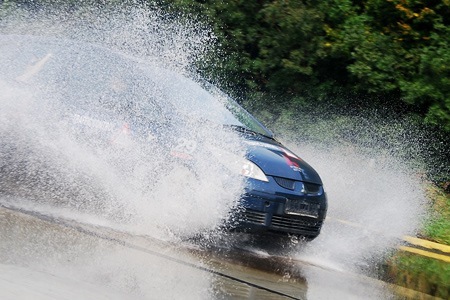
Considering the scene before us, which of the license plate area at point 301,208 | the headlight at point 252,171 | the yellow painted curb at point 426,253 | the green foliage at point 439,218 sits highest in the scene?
A: the headlight at point 252,171

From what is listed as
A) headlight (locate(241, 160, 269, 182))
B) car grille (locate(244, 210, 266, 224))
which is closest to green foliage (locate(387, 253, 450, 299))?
car grille (locate(244, 210, 266, 224))

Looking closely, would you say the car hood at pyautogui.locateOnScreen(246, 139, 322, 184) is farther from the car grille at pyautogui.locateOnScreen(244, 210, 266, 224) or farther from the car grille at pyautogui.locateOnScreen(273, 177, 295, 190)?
the car grille at pyautogui.locateOnScreen(244, 210, 266, 224)

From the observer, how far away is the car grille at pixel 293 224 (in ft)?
23.6

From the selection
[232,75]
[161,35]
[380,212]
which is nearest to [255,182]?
[380,212]

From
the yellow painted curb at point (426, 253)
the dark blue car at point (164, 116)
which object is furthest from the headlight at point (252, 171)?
the yellow painted curb at point (426, 253)

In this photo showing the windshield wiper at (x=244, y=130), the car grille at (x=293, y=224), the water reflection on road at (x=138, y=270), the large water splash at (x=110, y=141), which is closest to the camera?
the water reflection on road at (x=138, y=270)

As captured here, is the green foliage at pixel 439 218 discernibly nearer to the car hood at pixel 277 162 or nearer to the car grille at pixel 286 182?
the car hood at pixel 277 162

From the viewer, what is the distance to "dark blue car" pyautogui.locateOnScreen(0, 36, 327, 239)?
7152 millimetres

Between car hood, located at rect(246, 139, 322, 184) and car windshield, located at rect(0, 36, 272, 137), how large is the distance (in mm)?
504

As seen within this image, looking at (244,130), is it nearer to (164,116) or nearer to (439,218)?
(164,116)

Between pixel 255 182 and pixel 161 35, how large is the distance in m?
5.45

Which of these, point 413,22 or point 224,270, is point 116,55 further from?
point 413,22

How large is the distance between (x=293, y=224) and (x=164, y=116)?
1509 millimetres

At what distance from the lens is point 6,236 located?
5.79 meters
